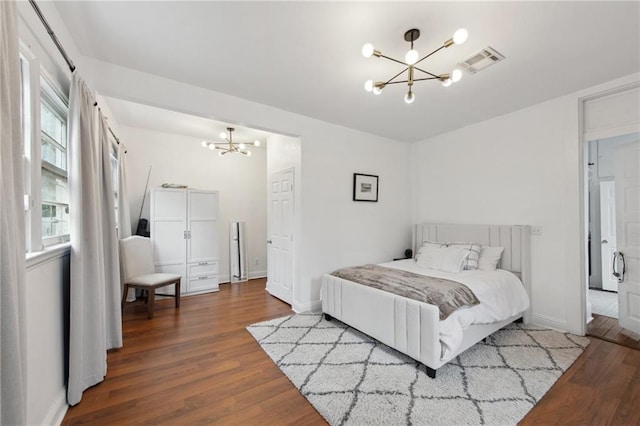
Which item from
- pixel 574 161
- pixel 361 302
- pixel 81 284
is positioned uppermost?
pixel 574 161

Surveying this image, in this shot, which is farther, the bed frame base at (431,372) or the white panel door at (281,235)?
the white panel door at (281,235)

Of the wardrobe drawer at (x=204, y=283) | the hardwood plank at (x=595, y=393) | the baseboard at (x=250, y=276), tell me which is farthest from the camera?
the baseboard at (x=250, y=276)

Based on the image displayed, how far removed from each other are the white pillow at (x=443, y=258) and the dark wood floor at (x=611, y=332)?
4.74 ft

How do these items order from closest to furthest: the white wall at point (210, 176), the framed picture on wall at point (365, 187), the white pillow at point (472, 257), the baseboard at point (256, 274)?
the white pillow at point (472, 257)
the framed picture on wall at point (365, 187)
the white wall at point (210, 176)
the baseboard at point (256, 274)

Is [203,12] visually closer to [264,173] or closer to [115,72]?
[115,72]

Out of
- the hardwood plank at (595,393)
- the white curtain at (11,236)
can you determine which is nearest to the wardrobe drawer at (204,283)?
the white curtain at (11,236)

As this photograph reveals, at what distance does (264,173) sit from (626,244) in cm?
540

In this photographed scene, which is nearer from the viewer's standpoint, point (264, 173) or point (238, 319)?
point (238, 319)

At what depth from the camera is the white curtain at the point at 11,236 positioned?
0.98 metres

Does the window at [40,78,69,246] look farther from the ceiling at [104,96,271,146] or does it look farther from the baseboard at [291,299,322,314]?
the baseboard at [291,299,322,314]

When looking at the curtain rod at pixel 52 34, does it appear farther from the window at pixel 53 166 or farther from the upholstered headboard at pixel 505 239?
the upholstered headboard at pixel 505 239

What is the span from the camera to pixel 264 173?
567 cm

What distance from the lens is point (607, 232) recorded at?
4.33 m

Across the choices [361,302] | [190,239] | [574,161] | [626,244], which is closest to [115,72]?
[190,239]
